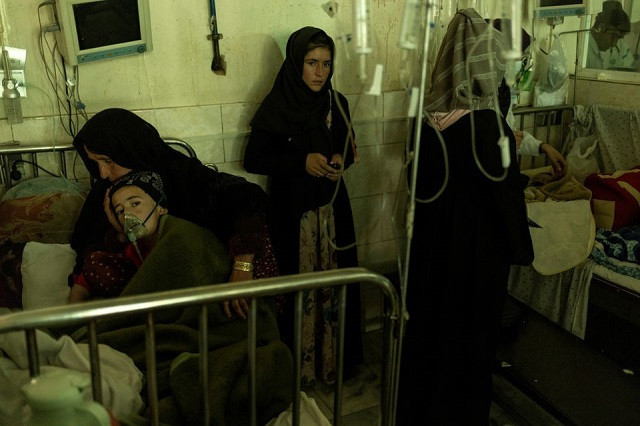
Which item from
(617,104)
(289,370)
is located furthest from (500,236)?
(617,104)

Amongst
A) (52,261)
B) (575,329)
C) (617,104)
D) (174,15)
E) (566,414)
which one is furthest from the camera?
(617,104)

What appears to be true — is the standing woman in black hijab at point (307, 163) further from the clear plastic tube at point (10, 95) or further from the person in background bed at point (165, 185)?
the clear plastic tube at point (10, 95)

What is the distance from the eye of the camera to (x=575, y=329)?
9.18ft

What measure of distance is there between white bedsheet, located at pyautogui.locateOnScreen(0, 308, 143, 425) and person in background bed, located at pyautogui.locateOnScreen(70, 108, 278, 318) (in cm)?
72

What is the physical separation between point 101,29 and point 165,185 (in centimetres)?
71

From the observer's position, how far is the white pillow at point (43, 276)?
217 cm

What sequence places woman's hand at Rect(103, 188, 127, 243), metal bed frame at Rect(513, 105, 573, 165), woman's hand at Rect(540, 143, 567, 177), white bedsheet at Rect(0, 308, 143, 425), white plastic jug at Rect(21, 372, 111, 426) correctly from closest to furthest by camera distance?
1. white plastic jug at Rect(21, 372, 111, 426)
2. white bedsheet at Rect(0, 308, 143, 425)
3. woman's hand at Rect(103, 188, 127, 243)
4. woman's hand at Rect(540, 143, 567, 177)
5. metal bed frame at Rect(513, 105, 573, 165)

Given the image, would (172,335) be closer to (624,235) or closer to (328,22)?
(328,22)

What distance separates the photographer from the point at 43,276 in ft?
7.20

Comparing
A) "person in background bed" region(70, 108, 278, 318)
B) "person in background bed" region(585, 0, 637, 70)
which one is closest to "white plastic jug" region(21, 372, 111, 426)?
"person in background bed" region(70, 108, 278, 318)

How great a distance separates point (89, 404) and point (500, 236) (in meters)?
1.76

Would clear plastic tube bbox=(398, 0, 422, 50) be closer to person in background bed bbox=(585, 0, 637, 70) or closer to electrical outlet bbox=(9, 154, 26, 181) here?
electrical outlet bbox=(9, 154, 26, 181)

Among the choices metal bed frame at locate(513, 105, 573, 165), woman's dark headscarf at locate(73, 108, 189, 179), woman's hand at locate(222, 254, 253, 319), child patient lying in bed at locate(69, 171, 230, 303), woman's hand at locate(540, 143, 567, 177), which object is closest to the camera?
woman's hand at locate(222, 254, 253, 319)

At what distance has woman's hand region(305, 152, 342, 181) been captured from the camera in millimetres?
2613
